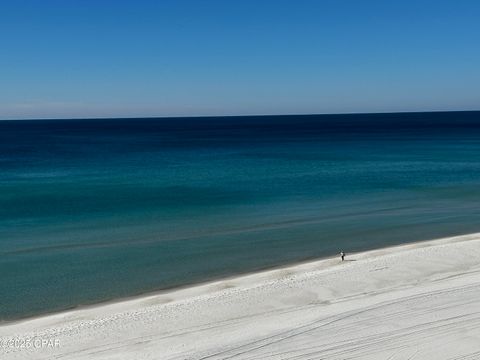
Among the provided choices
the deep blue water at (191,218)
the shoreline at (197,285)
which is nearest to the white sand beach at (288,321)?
the shoreline at (197,285)

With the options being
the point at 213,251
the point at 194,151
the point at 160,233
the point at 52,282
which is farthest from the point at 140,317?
the point at 194,151

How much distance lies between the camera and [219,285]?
748 inches

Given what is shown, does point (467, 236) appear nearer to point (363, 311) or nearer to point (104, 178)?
point (363, 311)

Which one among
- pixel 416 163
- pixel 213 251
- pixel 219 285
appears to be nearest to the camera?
pixel 219 285

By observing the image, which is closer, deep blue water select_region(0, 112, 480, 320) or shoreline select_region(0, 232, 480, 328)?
shoreline select_region(0, 232, 480, 328)

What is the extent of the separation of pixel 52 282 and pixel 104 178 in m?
30.4

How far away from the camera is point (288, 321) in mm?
15117

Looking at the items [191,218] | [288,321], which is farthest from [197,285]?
[191,218]

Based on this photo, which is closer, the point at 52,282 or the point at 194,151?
the point at 52,282

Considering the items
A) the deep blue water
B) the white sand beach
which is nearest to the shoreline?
the white sand beach

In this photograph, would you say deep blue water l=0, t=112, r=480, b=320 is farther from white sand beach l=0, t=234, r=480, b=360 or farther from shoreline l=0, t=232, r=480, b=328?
white sand beach l=0, t=234, r=480, b=360

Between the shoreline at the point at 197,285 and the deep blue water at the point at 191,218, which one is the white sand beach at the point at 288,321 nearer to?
the shoreline at the point at 197,285

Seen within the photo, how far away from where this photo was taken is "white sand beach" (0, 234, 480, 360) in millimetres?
13320

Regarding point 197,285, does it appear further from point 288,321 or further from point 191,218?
point 191,218
